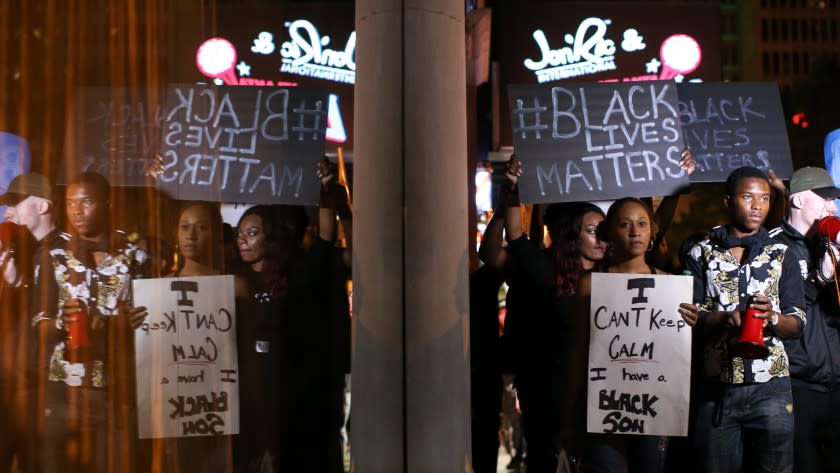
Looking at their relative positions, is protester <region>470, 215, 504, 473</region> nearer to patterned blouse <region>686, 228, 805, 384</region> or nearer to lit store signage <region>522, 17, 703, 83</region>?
patterned blouse <region>686, 228, 805, 384</region>

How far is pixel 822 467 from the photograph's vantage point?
5.77 metres

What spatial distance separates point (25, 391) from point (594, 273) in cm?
313

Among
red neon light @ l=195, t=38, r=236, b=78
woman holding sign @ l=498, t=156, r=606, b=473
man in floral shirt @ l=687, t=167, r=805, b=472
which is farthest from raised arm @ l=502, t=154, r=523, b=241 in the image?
red neon light @ l=195, t=38, r=236, b=78

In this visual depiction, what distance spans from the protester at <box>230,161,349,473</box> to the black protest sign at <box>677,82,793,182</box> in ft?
7.56

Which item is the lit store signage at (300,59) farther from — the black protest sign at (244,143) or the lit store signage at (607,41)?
the black protest sign at (244,143)

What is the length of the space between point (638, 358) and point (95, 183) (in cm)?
317

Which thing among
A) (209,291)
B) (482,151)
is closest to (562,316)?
(209,291)

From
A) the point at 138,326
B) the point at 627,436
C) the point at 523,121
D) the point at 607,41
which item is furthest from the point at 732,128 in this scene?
the point at 607,41

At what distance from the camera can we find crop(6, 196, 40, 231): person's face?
553cm

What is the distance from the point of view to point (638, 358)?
18.5 ft

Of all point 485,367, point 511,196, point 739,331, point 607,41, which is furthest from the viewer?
point 607,41

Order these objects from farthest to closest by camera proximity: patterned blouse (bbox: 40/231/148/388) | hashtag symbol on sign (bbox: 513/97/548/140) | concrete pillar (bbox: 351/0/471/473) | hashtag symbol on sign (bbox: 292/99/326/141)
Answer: hashtag symbol on sign (bbox: 292/99/326/141) → hashtag symbol on sign (bbox: 513/97/548/140) → patterned blouse (bbox: 40/231/148/388) → concrete pillar (bbox: 351/0/471/473)

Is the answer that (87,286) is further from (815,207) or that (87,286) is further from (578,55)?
(578,55)

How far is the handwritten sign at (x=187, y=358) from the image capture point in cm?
556
